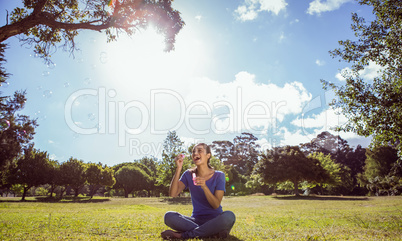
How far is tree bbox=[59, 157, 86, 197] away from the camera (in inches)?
1654

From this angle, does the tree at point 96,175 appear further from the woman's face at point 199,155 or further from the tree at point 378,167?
the tree at point 378,167

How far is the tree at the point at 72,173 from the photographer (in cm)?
4201

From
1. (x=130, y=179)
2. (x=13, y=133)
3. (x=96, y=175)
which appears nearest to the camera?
(x=13, y=133)

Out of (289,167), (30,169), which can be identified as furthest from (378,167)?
(30,169)

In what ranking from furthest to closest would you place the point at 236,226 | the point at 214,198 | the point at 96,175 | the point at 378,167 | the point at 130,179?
the point at 130,179
the point at 378,167
the point at 96,175
the point at 236,226
the point at 214,198

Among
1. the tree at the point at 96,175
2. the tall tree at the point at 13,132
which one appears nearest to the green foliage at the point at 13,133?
the tall tree at the point at 13,132

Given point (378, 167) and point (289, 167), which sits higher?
point (289, 167)

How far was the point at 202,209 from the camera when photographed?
16.0ft

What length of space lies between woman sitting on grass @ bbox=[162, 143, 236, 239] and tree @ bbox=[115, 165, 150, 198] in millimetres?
60359

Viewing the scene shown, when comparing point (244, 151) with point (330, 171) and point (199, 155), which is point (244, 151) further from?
point (199, 155)

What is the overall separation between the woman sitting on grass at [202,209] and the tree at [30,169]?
44.0 m

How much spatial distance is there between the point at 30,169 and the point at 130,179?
2534 cm

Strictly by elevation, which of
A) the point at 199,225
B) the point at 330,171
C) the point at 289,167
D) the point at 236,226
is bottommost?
the point at 330,171

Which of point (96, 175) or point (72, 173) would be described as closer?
point (72, 173)
